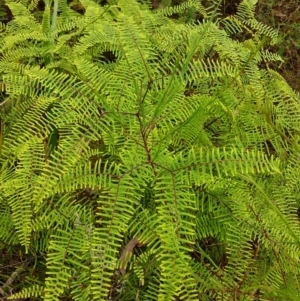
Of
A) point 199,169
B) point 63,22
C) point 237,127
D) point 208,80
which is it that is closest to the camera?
point 199,169

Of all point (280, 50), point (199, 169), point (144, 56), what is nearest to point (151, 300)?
point (199, 169)

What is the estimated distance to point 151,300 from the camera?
64.0 inches

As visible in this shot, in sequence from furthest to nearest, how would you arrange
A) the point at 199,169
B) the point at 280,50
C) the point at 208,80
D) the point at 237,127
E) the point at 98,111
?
the point at 280,50, the point at 208,80, the point at 237,127, the point at 98,111, the point at 199,169

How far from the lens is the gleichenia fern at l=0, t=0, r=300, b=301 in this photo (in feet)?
4.68

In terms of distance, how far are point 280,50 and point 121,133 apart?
1574 millimetres

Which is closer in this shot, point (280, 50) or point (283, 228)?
point (283, 228)

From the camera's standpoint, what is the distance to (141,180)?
1460 millimetres

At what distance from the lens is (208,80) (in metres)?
2.03

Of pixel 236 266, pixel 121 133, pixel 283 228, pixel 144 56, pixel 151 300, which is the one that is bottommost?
pixel 151 300

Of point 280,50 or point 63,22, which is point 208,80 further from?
point 280,50

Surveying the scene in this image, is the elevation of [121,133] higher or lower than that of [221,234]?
higher

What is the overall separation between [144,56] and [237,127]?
52 centimetres

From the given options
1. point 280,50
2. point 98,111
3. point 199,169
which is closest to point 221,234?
point 199,169

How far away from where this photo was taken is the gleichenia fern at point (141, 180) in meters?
1.43
